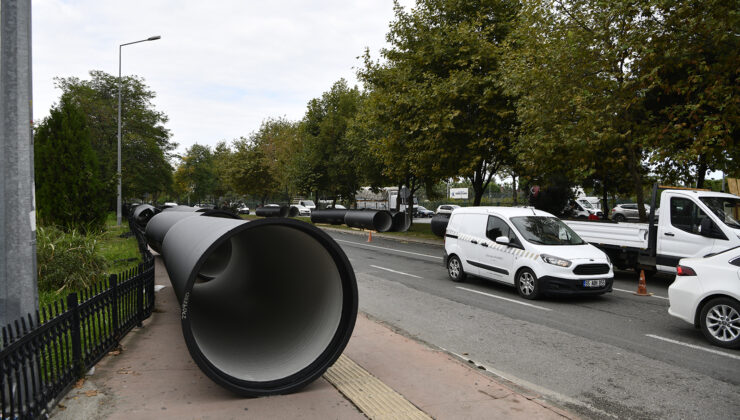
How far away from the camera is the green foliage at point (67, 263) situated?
360 inches

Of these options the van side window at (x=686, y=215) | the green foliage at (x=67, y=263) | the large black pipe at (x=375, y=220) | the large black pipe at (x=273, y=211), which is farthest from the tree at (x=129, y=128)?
the van side window at (x=686, y=215)

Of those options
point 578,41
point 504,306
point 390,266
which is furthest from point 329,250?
point 578,41

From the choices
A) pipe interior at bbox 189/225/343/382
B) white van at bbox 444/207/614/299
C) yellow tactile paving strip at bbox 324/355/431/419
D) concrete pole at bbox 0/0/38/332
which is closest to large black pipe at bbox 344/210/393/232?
white van at bbox 444/207/614/299

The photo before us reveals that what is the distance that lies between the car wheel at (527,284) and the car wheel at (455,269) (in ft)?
6.26

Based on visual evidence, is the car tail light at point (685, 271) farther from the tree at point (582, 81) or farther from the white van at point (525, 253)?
the tree at point (582, 81)

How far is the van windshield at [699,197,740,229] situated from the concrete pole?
1197 cm

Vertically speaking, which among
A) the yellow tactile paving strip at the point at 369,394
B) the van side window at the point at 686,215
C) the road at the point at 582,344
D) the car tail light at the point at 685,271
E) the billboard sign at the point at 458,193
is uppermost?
the billboard sign at the point at 458,193

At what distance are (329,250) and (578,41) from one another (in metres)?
13.2

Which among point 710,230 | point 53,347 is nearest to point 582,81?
point 710,230

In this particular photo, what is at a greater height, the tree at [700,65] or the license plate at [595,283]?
the tree at [700,65]

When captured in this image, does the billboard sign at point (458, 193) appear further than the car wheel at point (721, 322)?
Yes

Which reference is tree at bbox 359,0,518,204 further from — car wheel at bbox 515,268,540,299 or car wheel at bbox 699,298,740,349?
car wheel at bbox 699,298,740,349

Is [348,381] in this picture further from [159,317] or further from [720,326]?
[720,326]

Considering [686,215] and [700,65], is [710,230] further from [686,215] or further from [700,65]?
[700,65]
